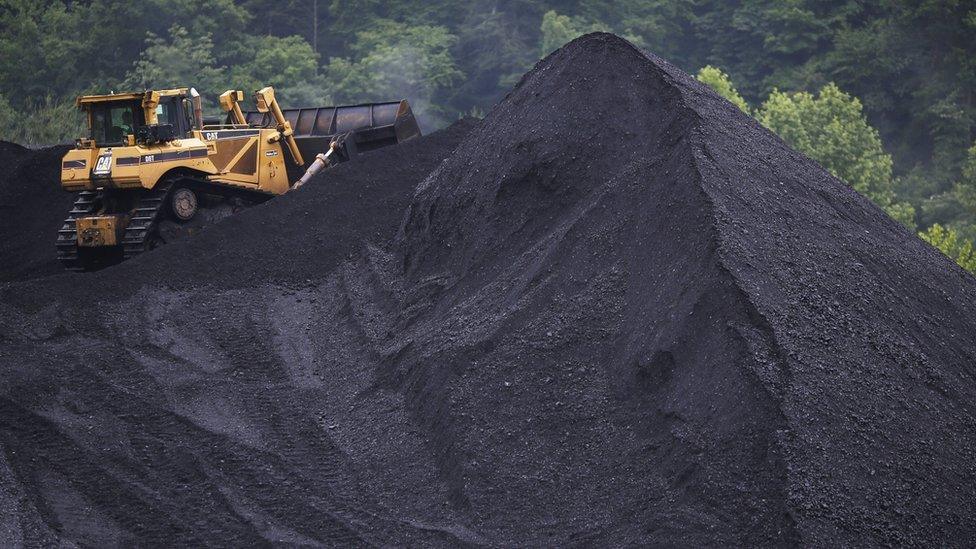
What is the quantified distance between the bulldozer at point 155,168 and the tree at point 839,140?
47.3 feet

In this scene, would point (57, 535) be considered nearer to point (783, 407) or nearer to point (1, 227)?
point (783, 407)

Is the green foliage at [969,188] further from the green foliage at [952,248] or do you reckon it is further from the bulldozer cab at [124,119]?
the bulldozer cab at [124,119]

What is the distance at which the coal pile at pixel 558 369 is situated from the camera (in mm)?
6570

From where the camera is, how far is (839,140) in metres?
26.4

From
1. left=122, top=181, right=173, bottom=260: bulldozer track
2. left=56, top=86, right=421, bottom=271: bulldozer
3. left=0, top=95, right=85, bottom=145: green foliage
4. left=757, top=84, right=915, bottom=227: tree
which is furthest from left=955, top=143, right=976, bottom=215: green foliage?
left=0, top=95, right=85, bottom=145: green foliage

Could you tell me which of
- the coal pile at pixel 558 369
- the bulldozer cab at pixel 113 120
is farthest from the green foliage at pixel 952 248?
the bulldozer cab at pixel 113 120

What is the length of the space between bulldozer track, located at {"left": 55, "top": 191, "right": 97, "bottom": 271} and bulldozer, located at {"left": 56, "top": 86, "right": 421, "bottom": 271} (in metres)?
0.01

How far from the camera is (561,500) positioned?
689 cm

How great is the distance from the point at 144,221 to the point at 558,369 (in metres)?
7.78

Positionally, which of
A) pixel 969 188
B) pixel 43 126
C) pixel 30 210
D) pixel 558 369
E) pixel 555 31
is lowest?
pixel 558 369

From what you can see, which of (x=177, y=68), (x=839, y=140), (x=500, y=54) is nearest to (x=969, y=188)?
(x=839, y=140)

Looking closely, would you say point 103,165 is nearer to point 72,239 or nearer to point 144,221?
point 144,221

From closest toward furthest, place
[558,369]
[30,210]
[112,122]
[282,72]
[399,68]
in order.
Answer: [558,369]
[112,122]
[30,210]
[282,72]
[399,68]

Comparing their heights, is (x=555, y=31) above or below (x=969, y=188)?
above
